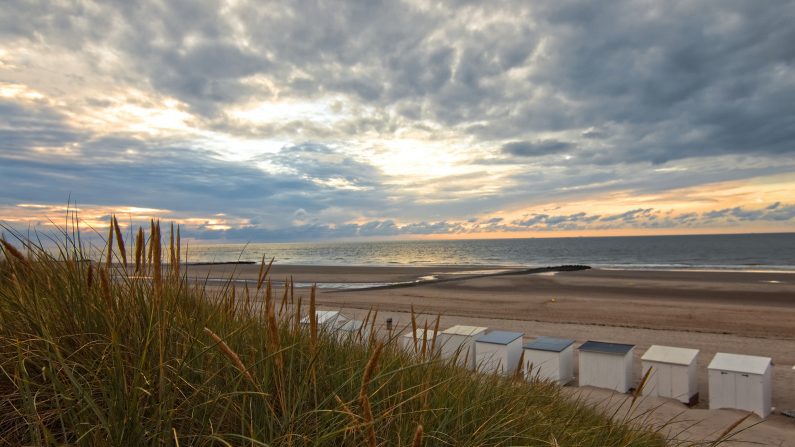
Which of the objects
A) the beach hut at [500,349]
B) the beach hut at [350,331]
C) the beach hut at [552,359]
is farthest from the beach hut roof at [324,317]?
the beach hut at [552,359]

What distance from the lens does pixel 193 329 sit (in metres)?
2.88

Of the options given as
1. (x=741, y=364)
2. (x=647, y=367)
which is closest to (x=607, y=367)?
(x=647, y=367)

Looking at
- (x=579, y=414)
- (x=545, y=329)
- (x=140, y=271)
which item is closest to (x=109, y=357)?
(x=140, y=271)

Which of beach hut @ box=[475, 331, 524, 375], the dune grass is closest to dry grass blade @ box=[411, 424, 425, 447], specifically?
the dune grass

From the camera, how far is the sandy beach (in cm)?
813

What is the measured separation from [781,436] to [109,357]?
339 inches

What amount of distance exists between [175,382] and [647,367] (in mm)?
8490

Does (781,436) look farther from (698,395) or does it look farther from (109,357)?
(109,357)

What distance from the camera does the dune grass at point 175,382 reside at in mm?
2012

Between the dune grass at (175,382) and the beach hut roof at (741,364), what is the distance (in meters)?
5.33

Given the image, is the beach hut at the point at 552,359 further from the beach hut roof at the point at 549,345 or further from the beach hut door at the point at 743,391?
the beach hut door at the point at 743,391

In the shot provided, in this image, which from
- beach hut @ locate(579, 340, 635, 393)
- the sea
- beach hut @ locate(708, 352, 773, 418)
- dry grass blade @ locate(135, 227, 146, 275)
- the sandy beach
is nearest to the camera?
dry grass blade @ locate(135, 227, 146, 275)

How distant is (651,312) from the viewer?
20406 millimetres

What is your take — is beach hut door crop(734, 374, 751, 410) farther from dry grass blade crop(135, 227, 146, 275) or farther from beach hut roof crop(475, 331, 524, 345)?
dry grass blade crop(135, 227, 146, 275)
